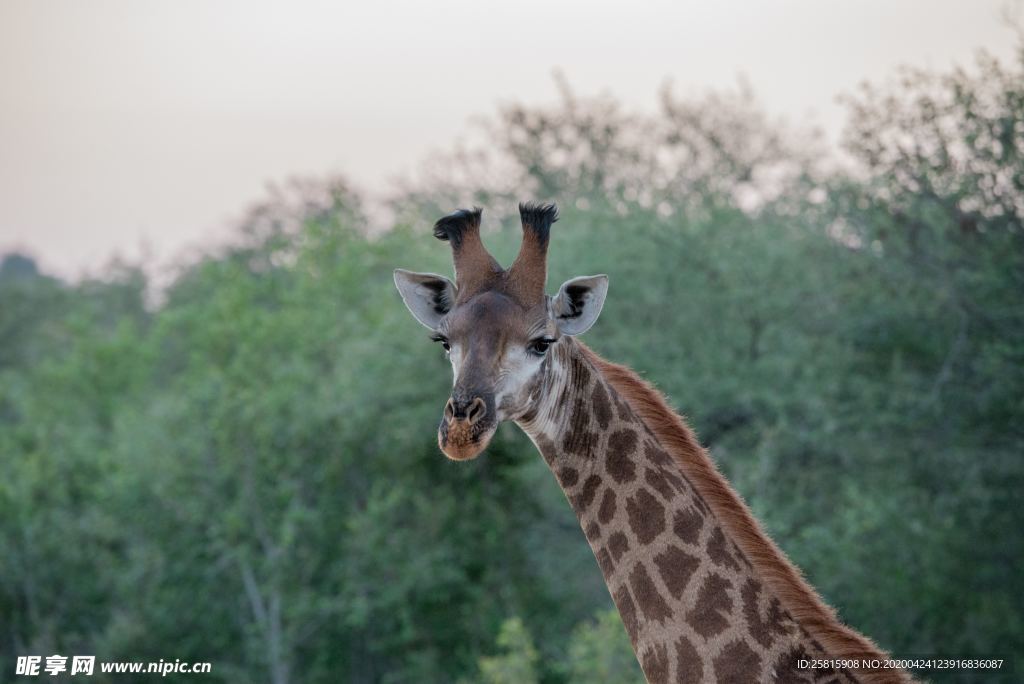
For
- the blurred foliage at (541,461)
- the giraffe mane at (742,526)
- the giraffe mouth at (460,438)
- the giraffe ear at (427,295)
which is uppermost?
the blurred foliage at (541,461)

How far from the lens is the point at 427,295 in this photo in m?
6.17

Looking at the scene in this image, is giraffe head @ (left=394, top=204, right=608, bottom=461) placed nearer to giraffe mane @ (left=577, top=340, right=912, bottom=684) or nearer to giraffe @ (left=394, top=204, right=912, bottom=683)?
giraffe @ (left=394, top=204, right=912, bottom=683)

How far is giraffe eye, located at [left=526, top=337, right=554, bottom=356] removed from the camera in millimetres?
5598

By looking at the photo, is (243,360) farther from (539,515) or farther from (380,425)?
(539,515)

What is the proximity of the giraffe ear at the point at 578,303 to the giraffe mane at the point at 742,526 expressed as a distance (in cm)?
15

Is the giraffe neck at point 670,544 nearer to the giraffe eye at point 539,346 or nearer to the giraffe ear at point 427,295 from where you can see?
the giraffe eye at point 539,346

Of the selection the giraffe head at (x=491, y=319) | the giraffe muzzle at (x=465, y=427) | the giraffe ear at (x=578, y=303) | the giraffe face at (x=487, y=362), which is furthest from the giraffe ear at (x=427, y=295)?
the giraffe muzzle at (x=465, y=427)

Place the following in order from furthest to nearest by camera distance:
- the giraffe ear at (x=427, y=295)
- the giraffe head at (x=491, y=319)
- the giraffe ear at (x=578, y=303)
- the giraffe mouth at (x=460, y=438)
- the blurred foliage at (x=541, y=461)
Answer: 1. the blurred foliage at (x=541, y=461)
2. the giraffe ear at (x=427, y=295)
3. the giraffe ear at (x=578, y=303)
4. the giraffe head at (x=491, y=319)
5. the giraffe mouth at (x=460, y=438)

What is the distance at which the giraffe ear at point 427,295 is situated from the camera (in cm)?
610

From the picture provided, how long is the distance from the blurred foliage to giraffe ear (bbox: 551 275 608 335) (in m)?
8.17

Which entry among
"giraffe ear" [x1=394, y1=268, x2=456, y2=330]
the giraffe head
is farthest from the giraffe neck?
"giraffe ear" [x1=394, y1=268, x2=456, y2=330]

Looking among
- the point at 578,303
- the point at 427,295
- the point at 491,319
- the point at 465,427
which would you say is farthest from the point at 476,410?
the point at 427,295

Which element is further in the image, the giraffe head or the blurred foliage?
the blurred foliage

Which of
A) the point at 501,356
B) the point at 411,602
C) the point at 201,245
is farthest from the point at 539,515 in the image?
the point at 201,245
